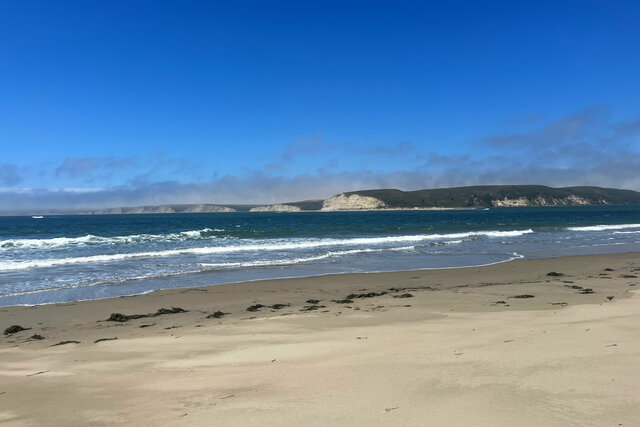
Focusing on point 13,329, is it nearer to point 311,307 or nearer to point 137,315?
point 137,315

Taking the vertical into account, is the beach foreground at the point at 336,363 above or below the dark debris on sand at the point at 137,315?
above

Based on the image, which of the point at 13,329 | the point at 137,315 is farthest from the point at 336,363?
the point at 13,329

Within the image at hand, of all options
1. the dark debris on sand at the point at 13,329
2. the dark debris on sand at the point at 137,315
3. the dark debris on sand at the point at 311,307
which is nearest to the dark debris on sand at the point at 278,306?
the dark debris on sand at the point at 311,307

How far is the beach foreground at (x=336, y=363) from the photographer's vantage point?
392 centimetres

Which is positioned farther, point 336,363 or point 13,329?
point 13,329

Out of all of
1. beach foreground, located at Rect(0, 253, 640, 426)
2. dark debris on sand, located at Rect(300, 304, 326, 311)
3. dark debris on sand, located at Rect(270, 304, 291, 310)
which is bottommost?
dark debris on sand, located at Rect(270, 304, 291, 310)

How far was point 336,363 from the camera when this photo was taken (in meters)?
5.37

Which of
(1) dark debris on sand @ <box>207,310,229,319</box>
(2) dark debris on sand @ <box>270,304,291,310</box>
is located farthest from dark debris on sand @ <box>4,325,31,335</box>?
(2) dark debris on sand @ <box>270,304,291,310</box>

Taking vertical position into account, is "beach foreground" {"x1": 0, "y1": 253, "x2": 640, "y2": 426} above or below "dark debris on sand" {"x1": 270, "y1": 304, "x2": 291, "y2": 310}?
above

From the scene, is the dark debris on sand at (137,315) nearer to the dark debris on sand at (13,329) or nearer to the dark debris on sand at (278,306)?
the dark debris on sand at (13,329)

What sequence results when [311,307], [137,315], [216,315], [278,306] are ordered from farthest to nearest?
[278,306]
[311,307]
[137,315]
[216,315]

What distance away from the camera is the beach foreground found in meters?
3.92

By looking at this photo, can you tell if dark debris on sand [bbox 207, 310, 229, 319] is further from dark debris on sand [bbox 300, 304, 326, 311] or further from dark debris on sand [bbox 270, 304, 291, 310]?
dark debris on sand [bbox 300, 304, 326, 311]

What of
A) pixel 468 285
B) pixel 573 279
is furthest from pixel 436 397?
pixel 573 279
